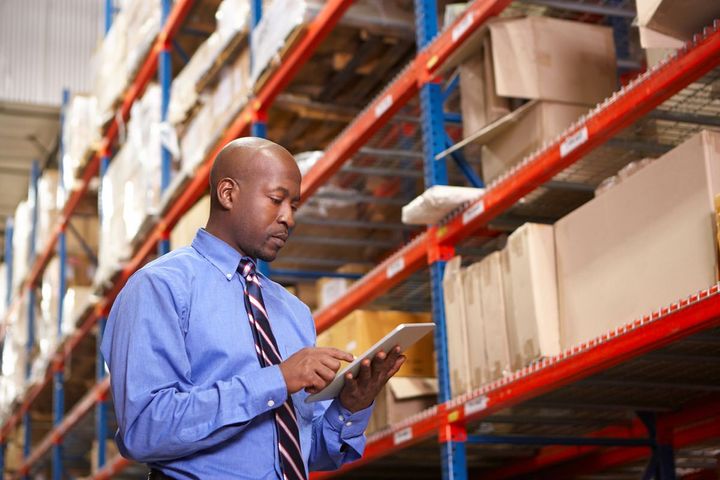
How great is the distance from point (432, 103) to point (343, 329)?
1.27 m

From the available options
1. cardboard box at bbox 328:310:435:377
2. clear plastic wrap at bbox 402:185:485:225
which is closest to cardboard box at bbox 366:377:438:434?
cardboard box at bbox 328:310:435:377

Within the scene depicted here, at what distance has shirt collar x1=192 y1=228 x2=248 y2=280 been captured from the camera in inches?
88.1

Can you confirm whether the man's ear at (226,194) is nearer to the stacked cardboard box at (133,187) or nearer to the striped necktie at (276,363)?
the striped necktie at (276,363)

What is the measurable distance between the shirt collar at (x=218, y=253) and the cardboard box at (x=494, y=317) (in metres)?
2.05

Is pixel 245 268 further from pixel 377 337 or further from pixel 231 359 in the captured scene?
pixel 377 337

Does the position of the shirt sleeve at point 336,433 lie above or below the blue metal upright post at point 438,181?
below

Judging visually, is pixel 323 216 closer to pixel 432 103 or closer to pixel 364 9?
pixel 364 9

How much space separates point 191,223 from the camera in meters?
6.84

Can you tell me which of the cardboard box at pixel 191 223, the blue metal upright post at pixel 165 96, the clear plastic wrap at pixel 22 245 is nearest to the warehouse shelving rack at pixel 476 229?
the cardboard box at pixel 191 223

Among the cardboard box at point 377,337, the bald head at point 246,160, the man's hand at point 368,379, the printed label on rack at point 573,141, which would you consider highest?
the printed label on rack at point 573,141

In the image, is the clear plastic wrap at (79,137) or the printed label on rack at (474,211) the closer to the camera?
the printed label on rack at (474,211)

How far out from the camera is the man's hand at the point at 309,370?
2045 millimetres

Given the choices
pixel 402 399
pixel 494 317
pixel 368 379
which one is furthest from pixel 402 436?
pixel 368 379

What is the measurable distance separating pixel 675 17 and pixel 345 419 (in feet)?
5.59
